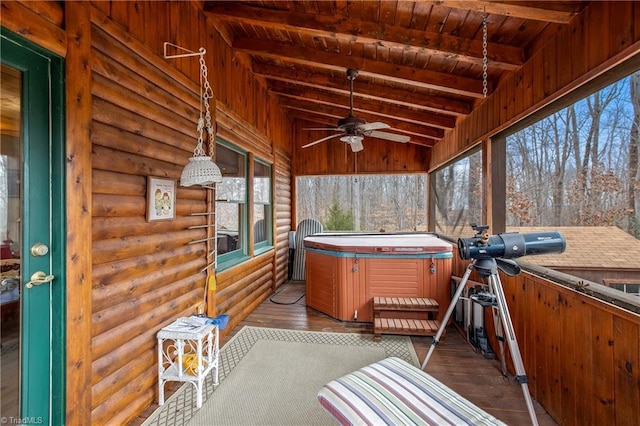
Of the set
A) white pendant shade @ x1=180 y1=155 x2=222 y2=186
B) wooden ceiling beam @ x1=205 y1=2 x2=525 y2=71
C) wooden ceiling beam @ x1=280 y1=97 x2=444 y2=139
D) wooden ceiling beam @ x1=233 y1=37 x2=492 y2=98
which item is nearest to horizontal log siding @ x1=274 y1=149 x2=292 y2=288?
wooden ceiling beam @ x1=280 y1=97 x2=444 y2=139

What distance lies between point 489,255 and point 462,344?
155cm

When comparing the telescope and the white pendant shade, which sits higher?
the white pendant shade

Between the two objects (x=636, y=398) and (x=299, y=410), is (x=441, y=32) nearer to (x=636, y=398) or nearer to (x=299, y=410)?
(x=636, y=398)

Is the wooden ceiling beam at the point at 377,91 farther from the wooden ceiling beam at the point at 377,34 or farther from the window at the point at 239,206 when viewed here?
the window at the point at 239,206

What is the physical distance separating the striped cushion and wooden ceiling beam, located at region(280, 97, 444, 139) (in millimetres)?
3961

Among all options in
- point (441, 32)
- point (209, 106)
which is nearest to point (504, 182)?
point (441, 32)

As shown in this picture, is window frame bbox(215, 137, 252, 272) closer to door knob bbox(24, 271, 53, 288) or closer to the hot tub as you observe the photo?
the hot tub

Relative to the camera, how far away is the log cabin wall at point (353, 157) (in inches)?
227

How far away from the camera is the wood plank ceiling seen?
219 cm

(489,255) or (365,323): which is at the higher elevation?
(489,255)

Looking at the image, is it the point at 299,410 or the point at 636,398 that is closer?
the point at 636,398

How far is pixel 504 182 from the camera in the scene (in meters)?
2.84

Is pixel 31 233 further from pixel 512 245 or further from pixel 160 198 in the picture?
pixel 512 245

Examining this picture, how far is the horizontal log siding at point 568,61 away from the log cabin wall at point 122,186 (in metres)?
2.95
